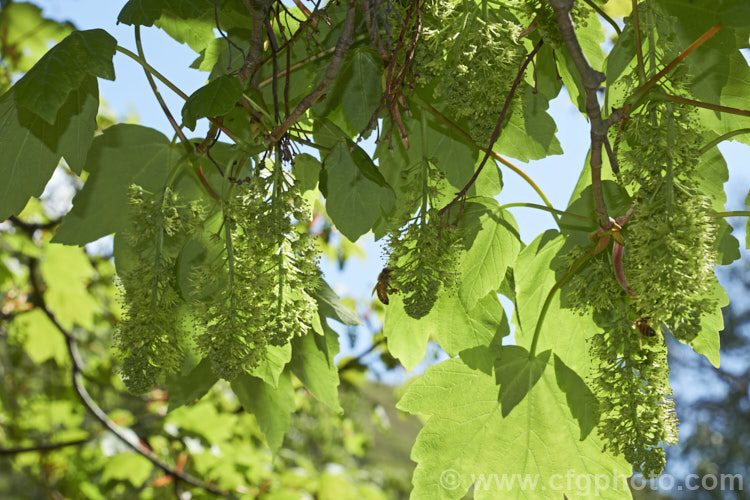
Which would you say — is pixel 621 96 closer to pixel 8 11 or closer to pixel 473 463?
pixel 473 463

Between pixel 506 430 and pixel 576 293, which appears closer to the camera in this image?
pixel 576 293

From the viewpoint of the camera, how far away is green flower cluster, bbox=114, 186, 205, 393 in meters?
0.73

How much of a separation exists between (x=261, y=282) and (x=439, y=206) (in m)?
0.44

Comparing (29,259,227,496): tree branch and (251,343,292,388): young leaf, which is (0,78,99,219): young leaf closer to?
(251,343,292,388): young leaf

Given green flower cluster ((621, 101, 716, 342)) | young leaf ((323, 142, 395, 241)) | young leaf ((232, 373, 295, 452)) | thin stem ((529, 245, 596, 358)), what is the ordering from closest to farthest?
green flower cluster ((621, 101, 716, 342))
thin stem ((529, 245, 596, 358))
young leaf ((323, 142, 395, 241))
young leaf ((232, 373, 295, 452))

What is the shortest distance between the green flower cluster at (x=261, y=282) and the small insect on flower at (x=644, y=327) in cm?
39

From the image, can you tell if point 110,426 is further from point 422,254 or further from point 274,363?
point 422,254

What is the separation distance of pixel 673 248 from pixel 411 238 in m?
0.32

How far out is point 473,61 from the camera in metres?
0.77

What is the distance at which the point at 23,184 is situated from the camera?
94 cm

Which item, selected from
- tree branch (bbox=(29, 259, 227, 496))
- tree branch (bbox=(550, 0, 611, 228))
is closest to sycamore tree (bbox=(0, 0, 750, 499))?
tree branch (bbox=(550, 0, 611, 228))

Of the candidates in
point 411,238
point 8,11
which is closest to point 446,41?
point 411,238

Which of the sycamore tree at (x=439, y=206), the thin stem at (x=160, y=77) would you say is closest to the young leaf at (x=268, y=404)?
the sycamore tree at (x=439, y=206)
